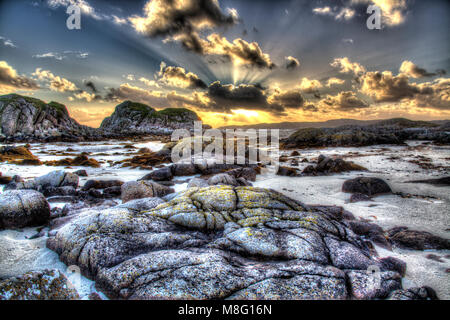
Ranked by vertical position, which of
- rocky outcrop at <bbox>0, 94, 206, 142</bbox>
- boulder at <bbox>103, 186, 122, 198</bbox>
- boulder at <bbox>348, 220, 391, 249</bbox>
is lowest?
boulder at <bbox>348, 220, 391, 249</bbox>

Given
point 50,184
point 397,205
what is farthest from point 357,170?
point 50,184

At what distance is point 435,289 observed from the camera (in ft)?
10.6

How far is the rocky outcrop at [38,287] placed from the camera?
6.96 ft

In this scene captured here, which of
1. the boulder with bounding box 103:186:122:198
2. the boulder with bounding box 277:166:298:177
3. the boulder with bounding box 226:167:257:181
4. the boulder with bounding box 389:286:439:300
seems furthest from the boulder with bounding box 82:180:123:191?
the boulder with bounding box 389:286:439:300

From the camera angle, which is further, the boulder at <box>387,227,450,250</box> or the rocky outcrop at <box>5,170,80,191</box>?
the rocky outcrop at <box>5,170,80,191</box>

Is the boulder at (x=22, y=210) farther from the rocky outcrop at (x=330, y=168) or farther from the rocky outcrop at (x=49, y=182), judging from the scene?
the rocky outcrop at (x=330, y=168)

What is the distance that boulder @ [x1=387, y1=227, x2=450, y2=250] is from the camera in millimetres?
4512

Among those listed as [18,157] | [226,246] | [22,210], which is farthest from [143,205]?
[18,157]

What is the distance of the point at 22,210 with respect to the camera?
549 cm

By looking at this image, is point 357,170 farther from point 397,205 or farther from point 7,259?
point 7,259

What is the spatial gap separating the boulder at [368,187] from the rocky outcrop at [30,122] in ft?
181

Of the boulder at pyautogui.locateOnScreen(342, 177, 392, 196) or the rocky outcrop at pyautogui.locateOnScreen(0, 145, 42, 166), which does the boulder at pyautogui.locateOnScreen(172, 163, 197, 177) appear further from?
the rocky outcrop at pyautogui.locateOnScreen(0, 145, 42, 166)

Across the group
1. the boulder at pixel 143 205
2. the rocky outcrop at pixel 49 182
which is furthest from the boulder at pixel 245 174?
the rocky outcrop at pixel 49 182

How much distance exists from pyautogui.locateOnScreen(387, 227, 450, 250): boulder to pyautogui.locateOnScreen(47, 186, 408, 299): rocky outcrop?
126 cm
